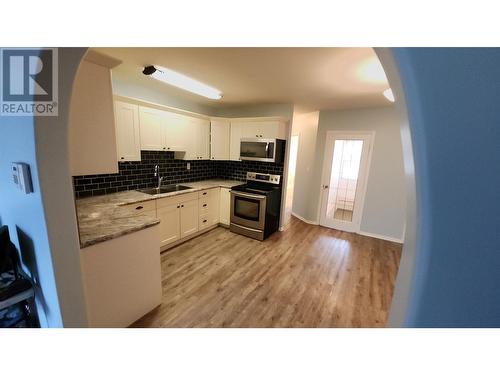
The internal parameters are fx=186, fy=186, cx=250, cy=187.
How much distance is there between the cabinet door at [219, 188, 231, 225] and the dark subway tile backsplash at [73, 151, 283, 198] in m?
0.68

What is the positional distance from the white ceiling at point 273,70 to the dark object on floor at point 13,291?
64.5 inches

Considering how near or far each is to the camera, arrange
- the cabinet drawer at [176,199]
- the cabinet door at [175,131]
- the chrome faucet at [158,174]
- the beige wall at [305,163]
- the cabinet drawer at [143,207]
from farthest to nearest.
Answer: the beige wall at [305,163] < the chrome faucet at [158,174] < the cabinet door at [175,131] < the cabinet drawer at [176,199] < the cabinet drawer at [143,207]

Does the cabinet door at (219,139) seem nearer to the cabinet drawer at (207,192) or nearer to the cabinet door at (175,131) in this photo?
the cabinet door at (175,131)

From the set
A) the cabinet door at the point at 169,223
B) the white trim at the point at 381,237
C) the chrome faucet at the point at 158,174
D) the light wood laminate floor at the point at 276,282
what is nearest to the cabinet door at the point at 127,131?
the chrome faucet at the point at 158,174

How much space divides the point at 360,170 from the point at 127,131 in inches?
168

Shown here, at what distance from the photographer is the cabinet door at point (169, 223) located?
284 centimetres

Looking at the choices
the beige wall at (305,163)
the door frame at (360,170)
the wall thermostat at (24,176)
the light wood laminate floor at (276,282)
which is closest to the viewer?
the wall thermostat at (24,176)

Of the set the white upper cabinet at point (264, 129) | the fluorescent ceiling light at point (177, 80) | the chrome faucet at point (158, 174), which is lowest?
the chrome faucet at point (158, 174)

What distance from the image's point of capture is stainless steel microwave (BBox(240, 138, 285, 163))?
346 centimetres

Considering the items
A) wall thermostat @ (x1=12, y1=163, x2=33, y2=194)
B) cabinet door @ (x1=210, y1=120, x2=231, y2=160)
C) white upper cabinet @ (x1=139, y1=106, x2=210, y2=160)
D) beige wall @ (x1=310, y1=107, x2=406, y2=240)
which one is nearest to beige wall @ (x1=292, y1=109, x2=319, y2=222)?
beige wall @ (x1=310, y1=107, x2=406, y2=240)

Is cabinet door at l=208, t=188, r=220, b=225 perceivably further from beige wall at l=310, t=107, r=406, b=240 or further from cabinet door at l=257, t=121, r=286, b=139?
beige wall at l=310, t=107, r=406, b=240

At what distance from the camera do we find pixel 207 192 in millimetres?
3637
